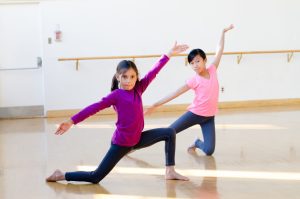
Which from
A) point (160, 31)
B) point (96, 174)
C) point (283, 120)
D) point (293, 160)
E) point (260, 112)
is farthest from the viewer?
point (160, 31)

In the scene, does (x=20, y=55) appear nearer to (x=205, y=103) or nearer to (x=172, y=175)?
(x=205, y=103)

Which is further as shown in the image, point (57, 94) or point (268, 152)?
point (57, 94)

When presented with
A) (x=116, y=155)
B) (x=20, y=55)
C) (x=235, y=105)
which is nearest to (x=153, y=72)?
(x=116, y=155)

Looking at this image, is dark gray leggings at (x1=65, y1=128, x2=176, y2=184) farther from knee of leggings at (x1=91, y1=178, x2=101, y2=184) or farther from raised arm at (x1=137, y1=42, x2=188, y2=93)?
raised arm at (x1=137, y1=42, x2=188, y2=93)

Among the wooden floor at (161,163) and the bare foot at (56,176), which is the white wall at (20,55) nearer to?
the wooden floor at (161,163)

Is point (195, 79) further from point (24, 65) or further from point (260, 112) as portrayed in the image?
point (24, 65)

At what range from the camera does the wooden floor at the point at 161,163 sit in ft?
10.9

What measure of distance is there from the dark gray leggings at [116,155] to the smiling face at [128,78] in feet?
1.43

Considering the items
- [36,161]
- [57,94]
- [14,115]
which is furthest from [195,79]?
[14,115]

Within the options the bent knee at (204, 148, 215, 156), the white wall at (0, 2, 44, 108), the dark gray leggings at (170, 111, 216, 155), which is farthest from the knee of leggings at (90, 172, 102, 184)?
the white wall at (0, 2, 44, 108)

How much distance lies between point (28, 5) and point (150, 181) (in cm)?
489

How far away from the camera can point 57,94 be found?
7633mm

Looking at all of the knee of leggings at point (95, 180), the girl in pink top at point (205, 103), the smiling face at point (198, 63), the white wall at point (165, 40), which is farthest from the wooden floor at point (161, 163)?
the white wall at point (165, 40)

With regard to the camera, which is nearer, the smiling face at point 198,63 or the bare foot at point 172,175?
the bare foot at point 172,175
